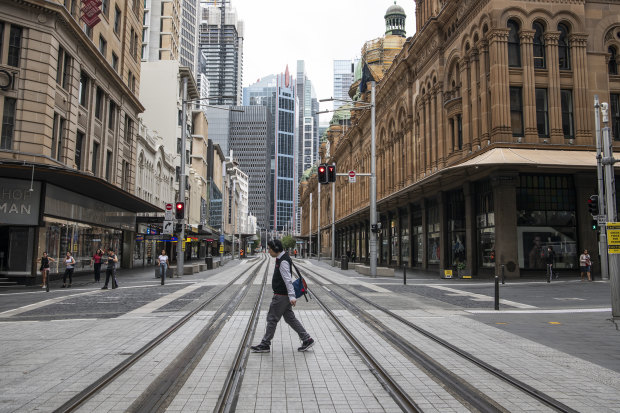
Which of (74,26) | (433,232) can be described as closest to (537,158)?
(433,232)

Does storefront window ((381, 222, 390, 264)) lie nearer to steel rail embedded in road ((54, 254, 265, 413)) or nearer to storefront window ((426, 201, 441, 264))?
storefront window ((426, 201, 441, 264))

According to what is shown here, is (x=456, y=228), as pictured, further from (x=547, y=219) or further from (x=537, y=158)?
(x=537, y=158)

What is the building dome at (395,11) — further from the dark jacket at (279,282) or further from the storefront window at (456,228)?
the dark jacket at (279,282)

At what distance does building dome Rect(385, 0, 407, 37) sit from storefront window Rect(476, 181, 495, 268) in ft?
188

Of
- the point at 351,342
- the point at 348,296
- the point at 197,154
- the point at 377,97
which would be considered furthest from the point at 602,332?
the point at 197,154

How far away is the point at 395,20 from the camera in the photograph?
3113 inches

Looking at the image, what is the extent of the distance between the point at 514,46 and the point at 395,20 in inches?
2203

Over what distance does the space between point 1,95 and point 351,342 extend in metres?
21.4

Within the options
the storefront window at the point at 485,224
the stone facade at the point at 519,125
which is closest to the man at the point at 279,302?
the stone facade at the point at 519,125

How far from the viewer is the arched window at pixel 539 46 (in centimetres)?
2742

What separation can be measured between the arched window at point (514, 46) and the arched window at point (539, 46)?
39.9 inches

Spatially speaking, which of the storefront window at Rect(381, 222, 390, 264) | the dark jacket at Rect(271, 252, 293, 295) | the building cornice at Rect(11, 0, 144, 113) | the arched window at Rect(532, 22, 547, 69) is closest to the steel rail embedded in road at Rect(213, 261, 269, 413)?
the dark jacket at Rect(271, 252, 293, 295)

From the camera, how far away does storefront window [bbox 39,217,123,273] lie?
24.4m

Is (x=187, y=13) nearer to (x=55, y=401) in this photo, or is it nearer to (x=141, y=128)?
(x=141, y=128)
